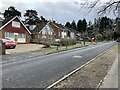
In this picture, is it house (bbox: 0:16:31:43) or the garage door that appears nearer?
house (bbox: 0:16:31:43)

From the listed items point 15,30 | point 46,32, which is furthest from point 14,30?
point 46,32

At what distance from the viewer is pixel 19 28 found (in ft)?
190

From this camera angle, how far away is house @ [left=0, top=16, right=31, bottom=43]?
53.7 metres

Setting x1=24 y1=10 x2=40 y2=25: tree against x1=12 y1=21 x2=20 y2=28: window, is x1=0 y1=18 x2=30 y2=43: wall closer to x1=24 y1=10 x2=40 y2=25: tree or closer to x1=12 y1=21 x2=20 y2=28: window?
x1=12 y1=21 x2=20 y2=28: window

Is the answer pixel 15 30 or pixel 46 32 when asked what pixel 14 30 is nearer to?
pixel 15 30

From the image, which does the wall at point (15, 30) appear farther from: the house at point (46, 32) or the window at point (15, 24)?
the house at point (46, 32)

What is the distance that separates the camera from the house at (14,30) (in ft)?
176

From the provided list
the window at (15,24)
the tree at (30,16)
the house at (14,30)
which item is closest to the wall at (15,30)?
the house at (14,30)

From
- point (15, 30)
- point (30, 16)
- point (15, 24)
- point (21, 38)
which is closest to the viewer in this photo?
point (15, 24)

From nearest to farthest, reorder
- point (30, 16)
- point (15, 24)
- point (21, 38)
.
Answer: point (15, 24)
point (21, 38)
point (30, 16)

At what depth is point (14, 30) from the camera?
56.7m

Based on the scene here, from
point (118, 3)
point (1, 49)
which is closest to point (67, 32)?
point (1, 49)

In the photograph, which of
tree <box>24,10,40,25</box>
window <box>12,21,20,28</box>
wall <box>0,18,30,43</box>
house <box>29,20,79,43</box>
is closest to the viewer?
wall <box>0,18,30,43</box>

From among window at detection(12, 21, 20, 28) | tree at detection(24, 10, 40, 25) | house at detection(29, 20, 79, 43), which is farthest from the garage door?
tree at detection(24, 10, 40, 25)
